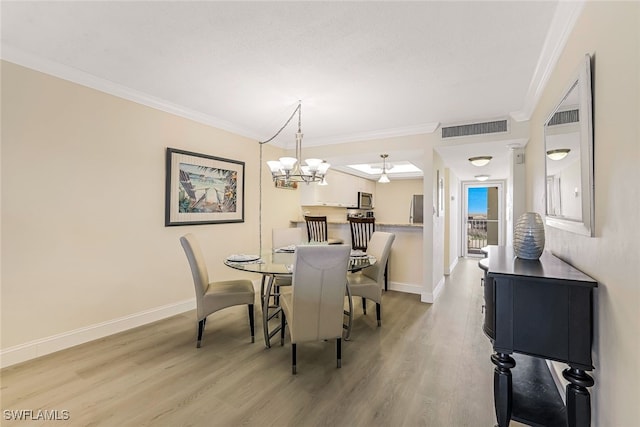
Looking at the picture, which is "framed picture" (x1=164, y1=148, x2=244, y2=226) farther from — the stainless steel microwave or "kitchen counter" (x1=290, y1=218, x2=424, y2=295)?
the stainless steel microwave

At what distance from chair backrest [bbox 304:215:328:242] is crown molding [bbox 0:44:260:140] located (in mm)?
1932

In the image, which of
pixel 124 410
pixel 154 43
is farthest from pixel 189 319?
pixel 154 43

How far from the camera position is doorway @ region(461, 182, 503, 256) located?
7957 mm

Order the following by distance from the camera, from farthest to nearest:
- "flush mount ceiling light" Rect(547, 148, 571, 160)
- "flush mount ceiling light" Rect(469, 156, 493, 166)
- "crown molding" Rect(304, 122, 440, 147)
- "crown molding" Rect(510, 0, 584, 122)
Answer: "flush mount ceiling light" Rect(469, 156, 493, 166) < "crown molding" Rect(304, 122, 440, 147) < "flush mount ceiling light" Rect(547, 148, 571, 160) < "crown molding" Rect(510, 0, 584, 122)

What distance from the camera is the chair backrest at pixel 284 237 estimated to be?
407cm

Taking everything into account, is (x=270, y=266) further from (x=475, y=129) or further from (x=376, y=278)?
(x=475, y=129)

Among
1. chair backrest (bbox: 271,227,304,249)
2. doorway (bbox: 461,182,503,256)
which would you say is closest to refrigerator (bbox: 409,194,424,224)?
doorway (bbox: 461,182,503,256)

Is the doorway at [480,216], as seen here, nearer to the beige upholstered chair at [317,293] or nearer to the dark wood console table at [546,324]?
the beige upholstered chair at [317,293]

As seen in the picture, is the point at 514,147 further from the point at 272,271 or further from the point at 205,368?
the point at 205,368

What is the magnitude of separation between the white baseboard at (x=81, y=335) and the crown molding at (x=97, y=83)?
7.29 feet

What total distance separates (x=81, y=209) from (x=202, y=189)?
127 centimetres

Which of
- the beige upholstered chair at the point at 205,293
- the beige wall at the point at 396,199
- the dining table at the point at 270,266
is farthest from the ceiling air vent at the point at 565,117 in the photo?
the beige wall at the point at 396,199

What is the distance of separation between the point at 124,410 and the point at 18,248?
158 cm

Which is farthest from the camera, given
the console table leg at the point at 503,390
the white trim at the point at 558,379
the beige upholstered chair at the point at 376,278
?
the beige upholstered chair at the point at 376,278
